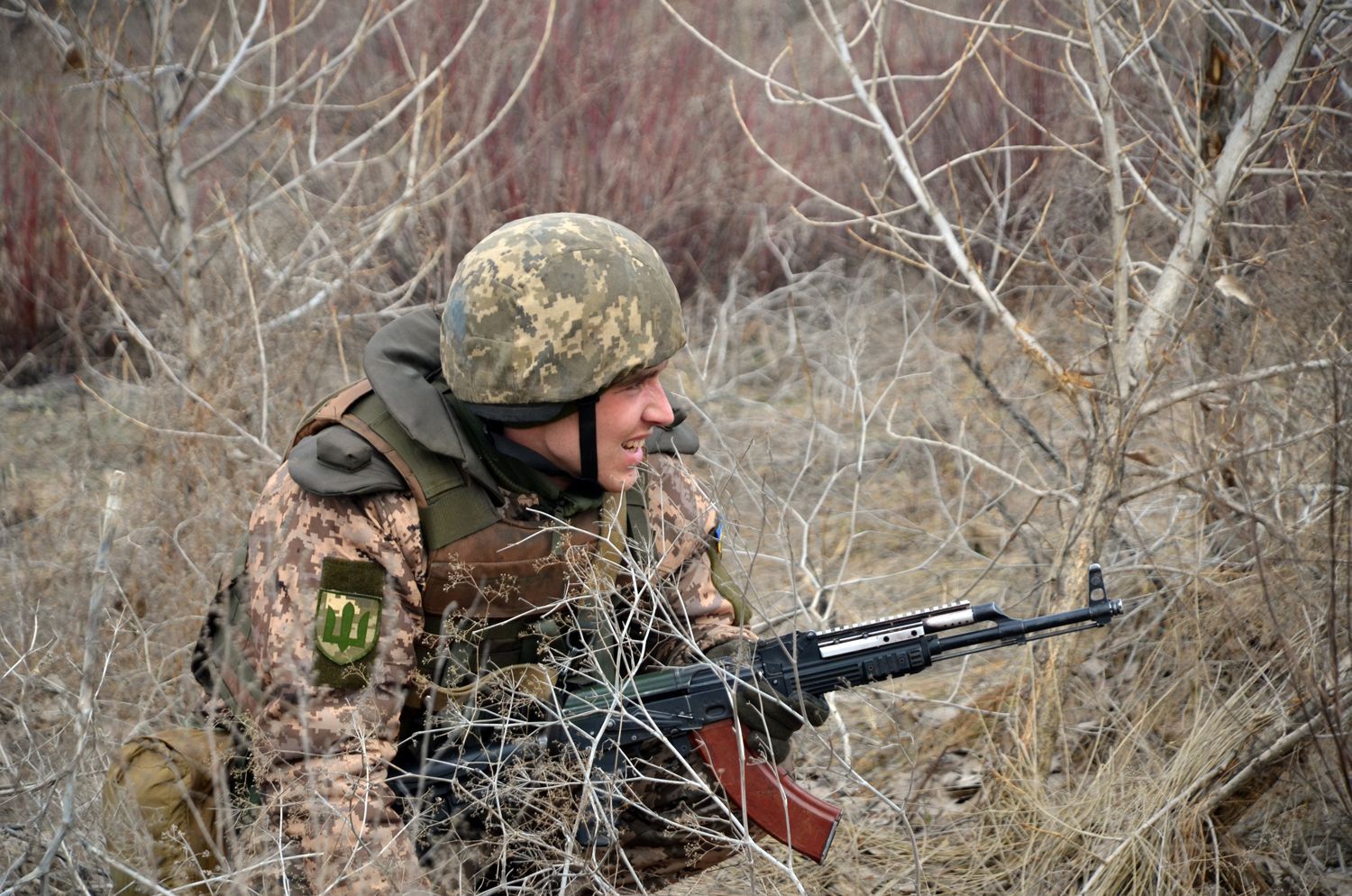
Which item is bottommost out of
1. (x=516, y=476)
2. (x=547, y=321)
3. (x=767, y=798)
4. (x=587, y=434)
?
(x=767, y=798)

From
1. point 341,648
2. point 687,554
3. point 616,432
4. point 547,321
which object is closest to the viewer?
point 341,648

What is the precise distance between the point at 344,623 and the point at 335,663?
83 mm

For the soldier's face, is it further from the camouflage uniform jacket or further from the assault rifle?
the assault rifle

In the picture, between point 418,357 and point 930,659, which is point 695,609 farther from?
point 418,357

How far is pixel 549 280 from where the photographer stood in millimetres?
2740

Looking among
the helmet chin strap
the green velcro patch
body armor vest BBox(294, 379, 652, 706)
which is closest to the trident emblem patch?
the green velcro patch

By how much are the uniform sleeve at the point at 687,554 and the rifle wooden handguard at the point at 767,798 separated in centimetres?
27

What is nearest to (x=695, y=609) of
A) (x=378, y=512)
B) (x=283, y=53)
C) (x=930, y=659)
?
(x=930, y=659)

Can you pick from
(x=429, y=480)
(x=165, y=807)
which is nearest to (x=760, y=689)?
(x=429, y=480)

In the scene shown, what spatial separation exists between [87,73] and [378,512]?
275 centimetres

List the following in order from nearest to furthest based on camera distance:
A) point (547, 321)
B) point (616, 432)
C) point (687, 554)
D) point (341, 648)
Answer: point (341, 648)
point (547, 321)
point (616, 432)
point (687, 554)

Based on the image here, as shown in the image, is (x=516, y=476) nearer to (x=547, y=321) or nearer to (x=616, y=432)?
(x=616, y=432)

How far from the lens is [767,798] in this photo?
2895mm

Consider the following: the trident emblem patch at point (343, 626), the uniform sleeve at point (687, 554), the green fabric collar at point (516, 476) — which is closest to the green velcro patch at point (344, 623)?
the trident emblem patch at point (343, 626)
